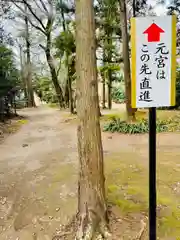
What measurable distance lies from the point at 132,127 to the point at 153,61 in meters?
6.34

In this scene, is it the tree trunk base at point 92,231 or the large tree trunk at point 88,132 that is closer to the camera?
the large tree trunk at point 88,132

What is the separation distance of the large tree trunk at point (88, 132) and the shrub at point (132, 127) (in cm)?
539

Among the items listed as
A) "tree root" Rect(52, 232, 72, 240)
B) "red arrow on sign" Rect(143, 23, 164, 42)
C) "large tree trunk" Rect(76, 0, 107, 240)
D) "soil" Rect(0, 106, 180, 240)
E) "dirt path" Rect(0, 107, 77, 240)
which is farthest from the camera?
"dirt path" Rect(0, 107, 77, 240)

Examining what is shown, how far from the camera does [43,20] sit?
54.1 ft

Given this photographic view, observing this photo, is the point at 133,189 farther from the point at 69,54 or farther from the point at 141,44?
the point at 69,54

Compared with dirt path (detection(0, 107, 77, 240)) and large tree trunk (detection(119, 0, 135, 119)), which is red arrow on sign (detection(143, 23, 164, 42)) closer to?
dirt path (detection(0, 107, 77, 240))

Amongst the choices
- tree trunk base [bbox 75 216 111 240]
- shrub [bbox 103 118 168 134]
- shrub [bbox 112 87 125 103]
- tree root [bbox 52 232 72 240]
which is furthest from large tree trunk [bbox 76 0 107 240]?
shrub [bbox 112 87 125 103]

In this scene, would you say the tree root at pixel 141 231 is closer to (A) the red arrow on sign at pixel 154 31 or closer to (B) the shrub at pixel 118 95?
(A) the red arrow on sign at pixel 154 31

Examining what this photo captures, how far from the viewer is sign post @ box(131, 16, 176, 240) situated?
220 cm

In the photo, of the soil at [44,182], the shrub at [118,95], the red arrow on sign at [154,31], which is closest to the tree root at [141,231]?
the soil at [44,182]

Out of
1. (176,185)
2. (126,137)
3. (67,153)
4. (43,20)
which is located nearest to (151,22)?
(176,185)

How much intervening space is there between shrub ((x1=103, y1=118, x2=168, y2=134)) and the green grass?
2.35 m

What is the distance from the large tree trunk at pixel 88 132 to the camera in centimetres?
283

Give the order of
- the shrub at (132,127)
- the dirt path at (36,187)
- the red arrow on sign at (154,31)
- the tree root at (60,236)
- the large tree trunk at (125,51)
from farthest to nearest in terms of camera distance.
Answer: the large tree trunk at (125,51), the shrub at (132,127), the dirt path at (36,187), the tree root at (60,236), the red arrow on sign at (154,31)
